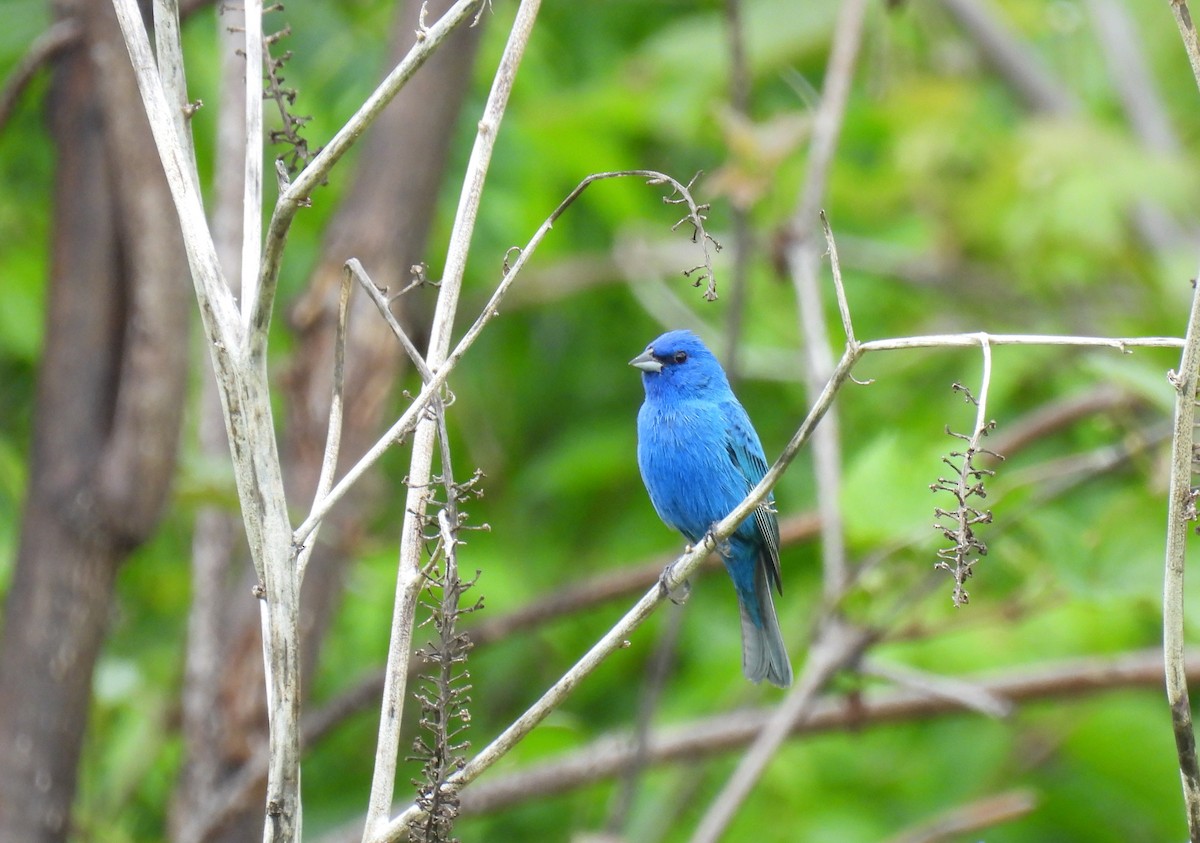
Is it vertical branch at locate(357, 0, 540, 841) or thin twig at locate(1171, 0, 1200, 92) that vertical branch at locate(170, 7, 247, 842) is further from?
thin twig at locate(1171, 0, 1200, 92)

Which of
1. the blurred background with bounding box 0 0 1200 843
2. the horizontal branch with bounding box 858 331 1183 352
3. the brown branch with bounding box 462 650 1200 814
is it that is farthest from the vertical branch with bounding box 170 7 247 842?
the horizontal branch with bounding box 858 331 1183 352

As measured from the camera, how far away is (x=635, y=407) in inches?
311

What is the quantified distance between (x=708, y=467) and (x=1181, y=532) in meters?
2.75

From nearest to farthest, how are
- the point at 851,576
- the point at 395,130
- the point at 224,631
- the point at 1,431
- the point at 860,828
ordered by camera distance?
the point at 851,576, the point at 224,631, the point at 395,130, the point at 860,828, the point at 1,431

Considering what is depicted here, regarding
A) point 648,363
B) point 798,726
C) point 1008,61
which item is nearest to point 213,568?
point 648,363

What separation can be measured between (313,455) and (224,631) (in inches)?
29.4

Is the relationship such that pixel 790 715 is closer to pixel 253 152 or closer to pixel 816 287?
pixel 816 287

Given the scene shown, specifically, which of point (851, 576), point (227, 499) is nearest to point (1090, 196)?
point (851, 576)

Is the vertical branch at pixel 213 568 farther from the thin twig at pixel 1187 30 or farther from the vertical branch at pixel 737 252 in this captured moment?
the thin twig at pixel 1187 30

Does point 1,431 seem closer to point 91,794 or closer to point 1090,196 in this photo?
point 91,794

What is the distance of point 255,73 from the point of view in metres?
2.09

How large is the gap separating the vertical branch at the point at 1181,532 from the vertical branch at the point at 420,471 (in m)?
1.11

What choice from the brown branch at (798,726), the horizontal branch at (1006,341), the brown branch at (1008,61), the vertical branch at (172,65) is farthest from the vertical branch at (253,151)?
the brown branch at (1008,61)

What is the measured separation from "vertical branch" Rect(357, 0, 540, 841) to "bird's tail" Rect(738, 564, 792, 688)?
2.45 m
